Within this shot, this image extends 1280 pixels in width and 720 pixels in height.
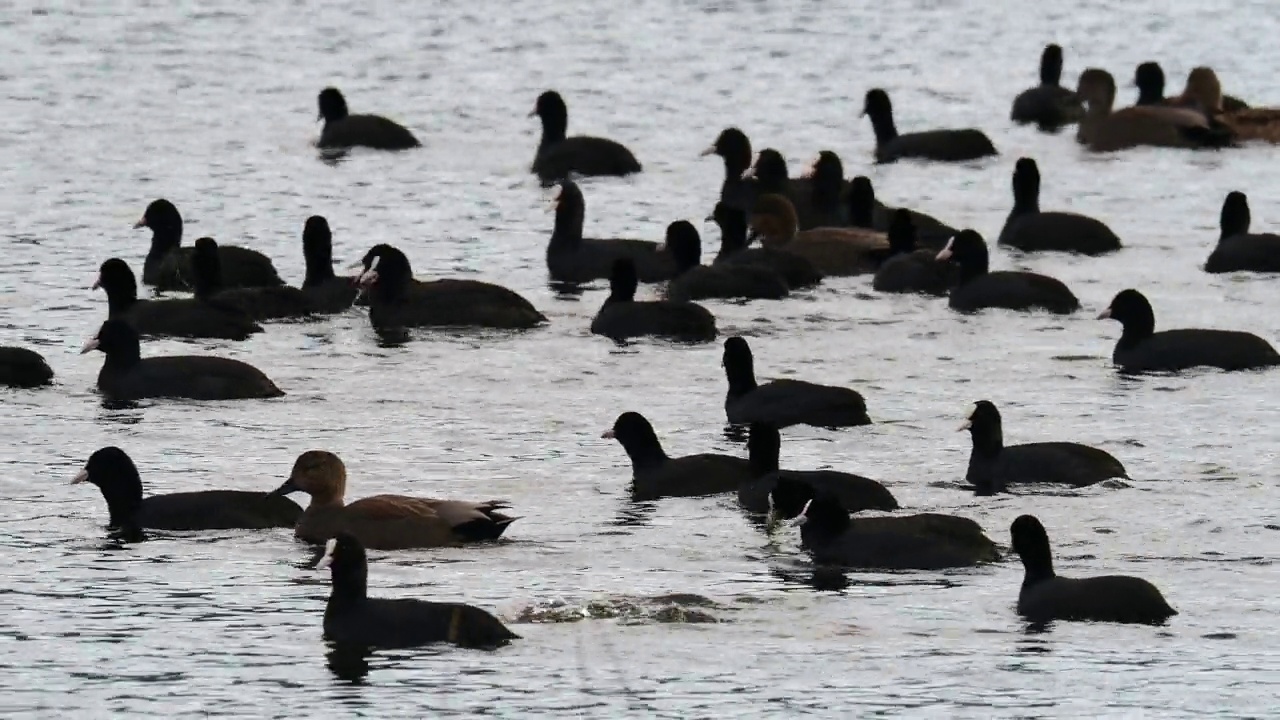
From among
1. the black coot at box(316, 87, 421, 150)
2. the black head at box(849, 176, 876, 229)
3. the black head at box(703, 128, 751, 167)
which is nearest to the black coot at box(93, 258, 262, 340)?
the black head at box(849, 176, 876, 229)

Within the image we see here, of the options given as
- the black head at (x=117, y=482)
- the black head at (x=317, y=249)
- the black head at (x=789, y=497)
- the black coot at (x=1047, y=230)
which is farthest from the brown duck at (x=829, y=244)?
the black head at (x=117, y=482)

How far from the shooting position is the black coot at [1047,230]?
2869cm

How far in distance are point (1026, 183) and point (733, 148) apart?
13.8ft

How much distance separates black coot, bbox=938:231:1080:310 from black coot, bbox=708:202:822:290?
164cm

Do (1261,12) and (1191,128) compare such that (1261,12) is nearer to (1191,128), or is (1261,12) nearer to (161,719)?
(1191,128)

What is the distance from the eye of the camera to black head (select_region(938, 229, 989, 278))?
1017 inches

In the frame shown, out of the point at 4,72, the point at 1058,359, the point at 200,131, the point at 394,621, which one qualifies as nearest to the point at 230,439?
the point at 394,621

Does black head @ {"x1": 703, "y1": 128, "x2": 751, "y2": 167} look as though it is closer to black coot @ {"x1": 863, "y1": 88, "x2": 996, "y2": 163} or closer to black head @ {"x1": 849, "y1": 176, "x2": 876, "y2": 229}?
black head @ {"x1": 849, "y1": 176, "x2": 876, "y2": 229}

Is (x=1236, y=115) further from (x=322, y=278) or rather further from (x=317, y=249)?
(x=317, y=249)

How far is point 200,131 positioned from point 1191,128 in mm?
12760

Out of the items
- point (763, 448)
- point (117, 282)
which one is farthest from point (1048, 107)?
point (763, 448)

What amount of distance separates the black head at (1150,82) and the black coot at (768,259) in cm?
1249

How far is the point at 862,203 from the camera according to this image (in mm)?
29375

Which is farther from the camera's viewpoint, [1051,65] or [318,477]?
[1051,65]
